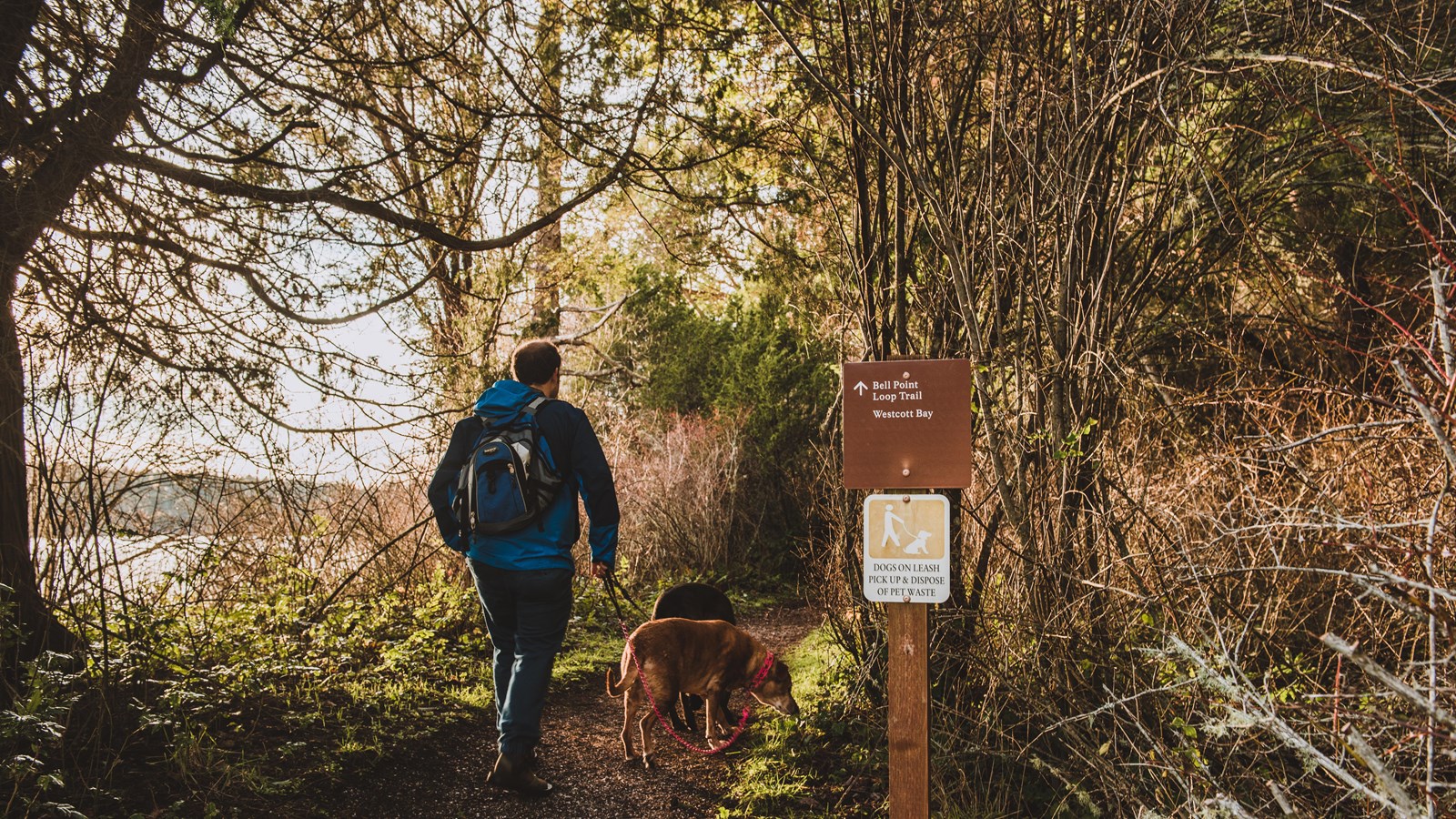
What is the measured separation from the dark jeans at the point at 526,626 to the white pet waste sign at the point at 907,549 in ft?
5.47

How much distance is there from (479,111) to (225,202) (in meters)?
1.76

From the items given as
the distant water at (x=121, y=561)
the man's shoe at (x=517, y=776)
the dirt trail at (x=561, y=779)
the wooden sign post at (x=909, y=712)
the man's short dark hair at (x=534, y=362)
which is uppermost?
the man's short dark hair at (x=534, y=362)

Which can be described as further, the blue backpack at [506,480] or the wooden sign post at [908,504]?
the blue backpack at [506,480]

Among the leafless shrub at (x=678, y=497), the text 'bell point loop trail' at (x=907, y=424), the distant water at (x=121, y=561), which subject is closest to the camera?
the text 'bell point loop trail' at (x=907, y=424)

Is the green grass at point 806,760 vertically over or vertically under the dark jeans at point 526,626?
under

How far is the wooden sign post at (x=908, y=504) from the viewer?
351cm

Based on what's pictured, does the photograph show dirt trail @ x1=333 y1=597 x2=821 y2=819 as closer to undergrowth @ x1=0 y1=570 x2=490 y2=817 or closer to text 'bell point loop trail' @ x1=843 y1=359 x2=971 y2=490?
undergrowth @ x1=0 y1=570 x2=490 y2=817

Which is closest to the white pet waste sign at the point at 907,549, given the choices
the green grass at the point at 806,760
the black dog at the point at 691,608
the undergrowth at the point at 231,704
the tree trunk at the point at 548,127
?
the green grass at the point at 806,760

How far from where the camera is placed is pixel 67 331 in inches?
160

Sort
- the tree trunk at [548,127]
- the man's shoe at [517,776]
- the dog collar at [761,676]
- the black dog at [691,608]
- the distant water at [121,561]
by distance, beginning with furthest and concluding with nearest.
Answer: the tree trunk at [548,127] → the black dog at [691,608] → the dog collar at [761,676] → the man's shoe at [517,776] → the distant water at [121,561]

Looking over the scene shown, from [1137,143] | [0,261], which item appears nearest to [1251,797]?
[1137,143]

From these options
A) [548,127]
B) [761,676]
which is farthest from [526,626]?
[548,127]

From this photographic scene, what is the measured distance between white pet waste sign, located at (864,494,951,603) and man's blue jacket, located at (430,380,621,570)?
57.8 inches

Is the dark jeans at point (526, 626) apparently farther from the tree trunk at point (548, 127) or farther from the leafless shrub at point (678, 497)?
the leafless shrub at point (678, 497)
